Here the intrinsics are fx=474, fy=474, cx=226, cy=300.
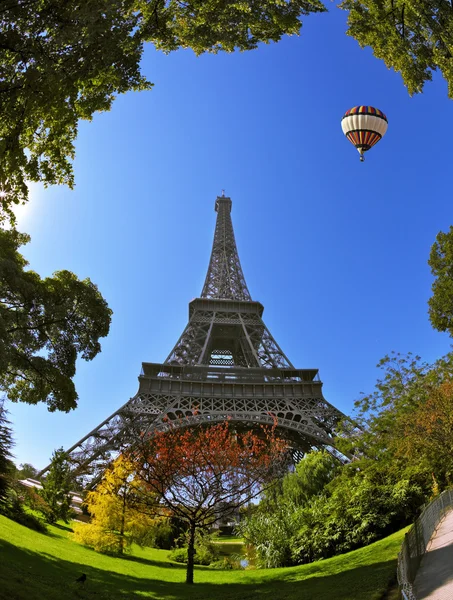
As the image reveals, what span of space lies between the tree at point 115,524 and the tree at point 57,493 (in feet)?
14.8

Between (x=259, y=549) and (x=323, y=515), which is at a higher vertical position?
(x=323, y=515)

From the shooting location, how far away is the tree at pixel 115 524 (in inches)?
746

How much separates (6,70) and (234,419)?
3009 centimetres

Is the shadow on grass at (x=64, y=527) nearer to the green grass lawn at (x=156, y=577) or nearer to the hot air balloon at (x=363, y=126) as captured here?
the green grass lawn at (x=156, y=577)

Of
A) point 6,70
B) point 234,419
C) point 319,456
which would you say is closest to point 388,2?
point 6,70

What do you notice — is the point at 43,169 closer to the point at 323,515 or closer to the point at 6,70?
the point at 6,70

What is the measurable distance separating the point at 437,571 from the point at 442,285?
13.9 meters

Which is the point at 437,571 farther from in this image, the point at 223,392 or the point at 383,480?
the point at 223,392

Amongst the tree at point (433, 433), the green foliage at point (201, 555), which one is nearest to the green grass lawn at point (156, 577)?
the tree at point (433, 433)

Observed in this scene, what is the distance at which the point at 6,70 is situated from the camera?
705 cm

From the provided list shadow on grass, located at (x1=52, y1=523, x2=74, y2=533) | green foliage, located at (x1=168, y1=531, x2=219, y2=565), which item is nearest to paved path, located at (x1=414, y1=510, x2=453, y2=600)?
green foliage, located at (x1=168, y1=531, x2=219, y2=565)

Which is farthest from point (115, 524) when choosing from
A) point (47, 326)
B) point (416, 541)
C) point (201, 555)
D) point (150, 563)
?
point (416, 541)

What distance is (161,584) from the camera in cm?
1380

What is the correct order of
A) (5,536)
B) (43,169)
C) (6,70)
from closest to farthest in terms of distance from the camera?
(6,70)
(43,169)
(5,536)
